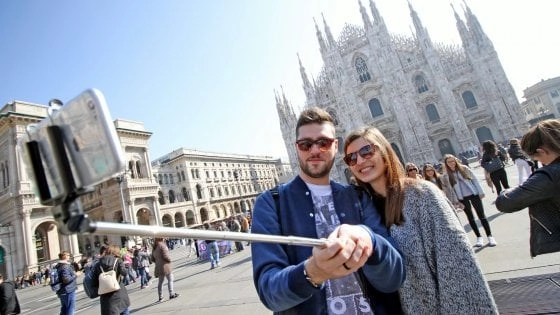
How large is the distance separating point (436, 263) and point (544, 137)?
1826mm

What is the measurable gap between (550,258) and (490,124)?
106 ft

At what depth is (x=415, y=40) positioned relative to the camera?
114 feet

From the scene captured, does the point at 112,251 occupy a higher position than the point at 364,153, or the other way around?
the point at 364,153

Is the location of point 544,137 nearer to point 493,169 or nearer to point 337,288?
point 337,288

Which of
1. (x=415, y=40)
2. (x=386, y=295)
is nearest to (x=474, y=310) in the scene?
(x=386, y=295)

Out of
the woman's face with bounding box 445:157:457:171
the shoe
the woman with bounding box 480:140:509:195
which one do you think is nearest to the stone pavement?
the shoe

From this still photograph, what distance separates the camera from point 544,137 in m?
2.55

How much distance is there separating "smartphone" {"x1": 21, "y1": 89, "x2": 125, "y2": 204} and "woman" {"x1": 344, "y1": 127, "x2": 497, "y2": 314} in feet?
Result: 4.79

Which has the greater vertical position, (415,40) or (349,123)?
(415,40)

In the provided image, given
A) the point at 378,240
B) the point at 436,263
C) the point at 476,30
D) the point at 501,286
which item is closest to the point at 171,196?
the point at 476,30

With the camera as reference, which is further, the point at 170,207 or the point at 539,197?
the point at 170,207

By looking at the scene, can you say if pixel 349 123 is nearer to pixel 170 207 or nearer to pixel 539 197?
pixel 170 207

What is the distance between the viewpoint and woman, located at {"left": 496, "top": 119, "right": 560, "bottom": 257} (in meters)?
2.38

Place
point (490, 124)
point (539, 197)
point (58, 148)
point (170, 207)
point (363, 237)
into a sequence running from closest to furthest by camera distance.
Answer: point (58, 148)
point (363, 237)
point (539, 197)
point (490, 124)
point (170, 207)
